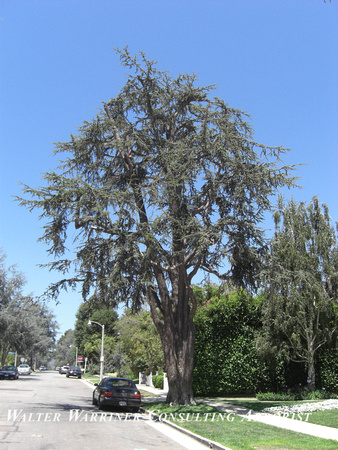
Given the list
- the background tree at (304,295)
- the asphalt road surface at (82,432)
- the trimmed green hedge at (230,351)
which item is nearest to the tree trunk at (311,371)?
the background tree at (304,295)

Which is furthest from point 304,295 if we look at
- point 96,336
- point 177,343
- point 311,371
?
point 96,336

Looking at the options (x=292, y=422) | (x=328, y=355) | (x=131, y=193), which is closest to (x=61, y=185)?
(x=131, y=193)

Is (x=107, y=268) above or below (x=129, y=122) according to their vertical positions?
below

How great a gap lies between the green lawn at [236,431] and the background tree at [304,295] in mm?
6578

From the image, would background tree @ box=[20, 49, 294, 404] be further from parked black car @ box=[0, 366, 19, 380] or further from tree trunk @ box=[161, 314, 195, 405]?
parked black car @ box=[0, 366, 19, 380]

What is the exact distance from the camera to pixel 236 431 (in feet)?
39.1

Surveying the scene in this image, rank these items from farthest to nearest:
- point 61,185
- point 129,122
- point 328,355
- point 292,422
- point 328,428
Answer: point 328,355 < point 129,122 < point 61,185 < point 292,422 < point 328,428

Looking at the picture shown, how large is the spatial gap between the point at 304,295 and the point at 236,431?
11.1 metres

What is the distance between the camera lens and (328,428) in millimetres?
12547

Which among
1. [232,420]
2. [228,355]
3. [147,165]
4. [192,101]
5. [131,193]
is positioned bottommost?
[232,420]

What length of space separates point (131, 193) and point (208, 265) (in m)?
4.68

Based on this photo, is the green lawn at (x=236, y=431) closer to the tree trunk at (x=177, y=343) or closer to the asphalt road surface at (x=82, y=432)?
the asphalt road surface at (x=82, y=432)

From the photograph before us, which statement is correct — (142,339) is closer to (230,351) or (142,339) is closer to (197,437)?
(230,351)

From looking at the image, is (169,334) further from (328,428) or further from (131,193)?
(328,428)
